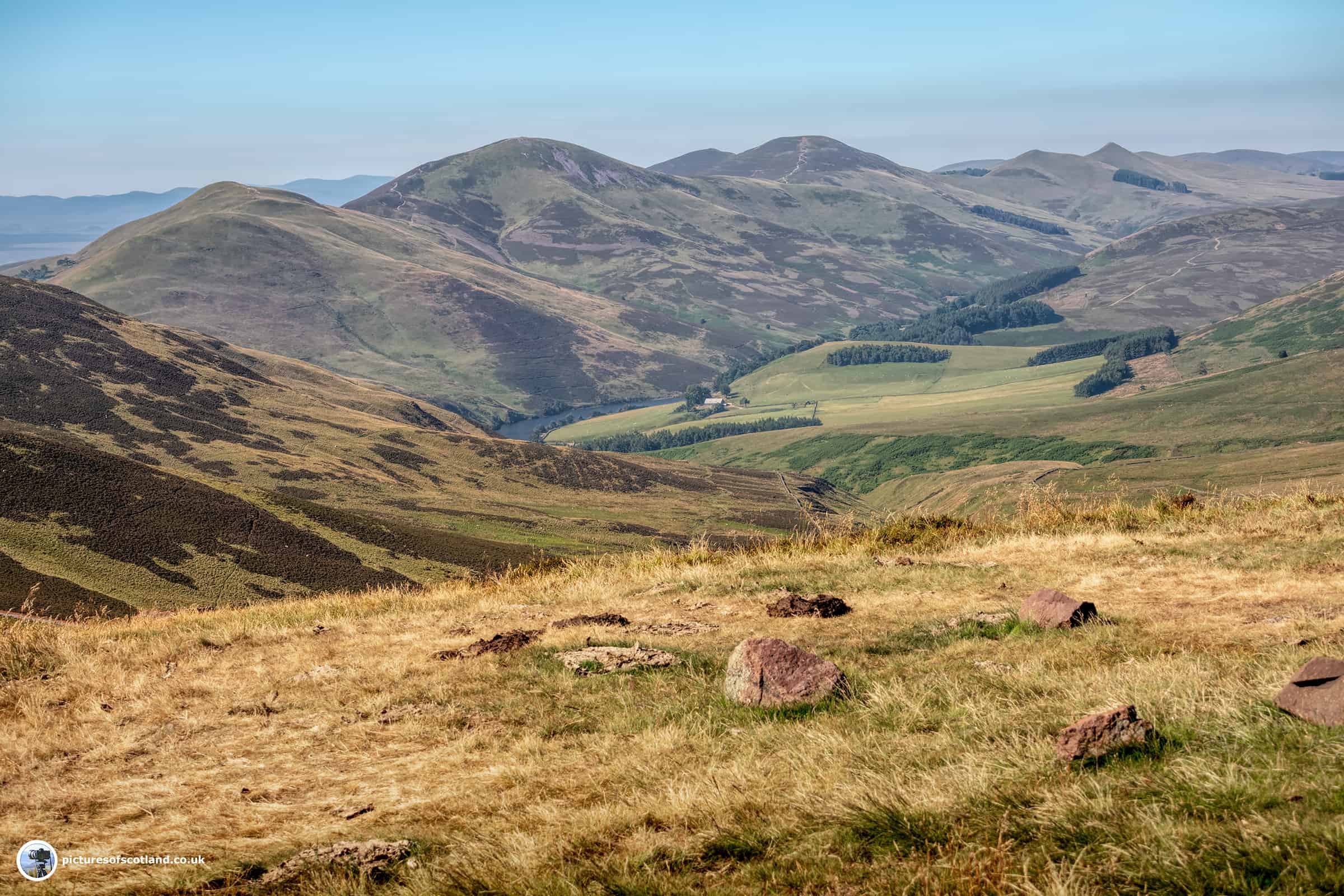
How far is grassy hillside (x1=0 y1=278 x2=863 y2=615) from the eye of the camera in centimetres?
6962

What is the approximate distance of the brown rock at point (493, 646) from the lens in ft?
45.8

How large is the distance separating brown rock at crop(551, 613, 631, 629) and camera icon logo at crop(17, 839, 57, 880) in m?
8.02

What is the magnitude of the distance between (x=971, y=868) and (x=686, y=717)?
452 centimetres

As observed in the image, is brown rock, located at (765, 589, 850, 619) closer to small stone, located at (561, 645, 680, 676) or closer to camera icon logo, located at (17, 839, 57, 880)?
small stone, located at (561, 645, 680, 676)

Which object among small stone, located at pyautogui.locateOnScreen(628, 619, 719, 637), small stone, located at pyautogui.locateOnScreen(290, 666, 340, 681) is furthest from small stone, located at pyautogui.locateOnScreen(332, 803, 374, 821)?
small stone, located at pyautogui.locateOnScreen(628, 619, 719, 637)

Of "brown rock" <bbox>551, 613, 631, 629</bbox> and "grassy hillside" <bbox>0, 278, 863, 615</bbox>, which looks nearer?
"brown rock" <bbox>551, 613, 631, 629</bbox>

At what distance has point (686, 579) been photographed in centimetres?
1830

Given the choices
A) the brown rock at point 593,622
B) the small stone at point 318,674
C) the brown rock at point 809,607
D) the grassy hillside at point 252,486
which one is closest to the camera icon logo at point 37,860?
the small stone at point 318,674

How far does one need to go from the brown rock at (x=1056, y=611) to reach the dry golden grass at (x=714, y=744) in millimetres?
298

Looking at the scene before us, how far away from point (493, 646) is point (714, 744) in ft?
17.7

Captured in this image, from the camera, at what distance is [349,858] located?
7594mm

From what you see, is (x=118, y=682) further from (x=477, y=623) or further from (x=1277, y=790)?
(x=1277, y=790)

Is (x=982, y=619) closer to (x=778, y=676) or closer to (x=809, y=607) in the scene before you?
(x=809, y=607)

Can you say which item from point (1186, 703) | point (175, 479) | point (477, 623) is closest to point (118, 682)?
point (477, 623)
